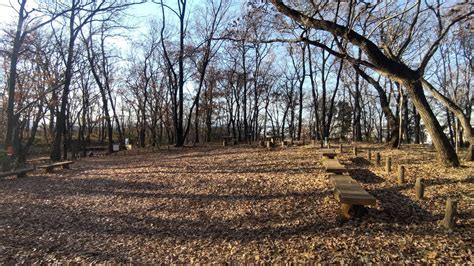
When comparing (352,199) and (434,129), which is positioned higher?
(434,129)

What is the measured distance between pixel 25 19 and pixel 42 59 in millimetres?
8216

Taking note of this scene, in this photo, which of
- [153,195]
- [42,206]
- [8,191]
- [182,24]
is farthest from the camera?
[182,24]

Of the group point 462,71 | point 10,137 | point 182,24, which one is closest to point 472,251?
point 10,137

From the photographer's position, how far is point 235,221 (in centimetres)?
468

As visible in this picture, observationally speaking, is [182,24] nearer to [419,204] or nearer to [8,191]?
[8,191]

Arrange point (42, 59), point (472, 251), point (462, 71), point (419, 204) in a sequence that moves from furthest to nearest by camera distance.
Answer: point (462, 71)
point (42, 59)
point (419, 204)
point (472, 251)

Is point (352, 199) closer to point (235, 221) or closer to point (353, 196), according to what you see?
point (353, 196)

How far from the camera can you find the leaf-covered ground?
144 inches

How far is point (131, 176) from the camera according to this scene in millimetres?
8445

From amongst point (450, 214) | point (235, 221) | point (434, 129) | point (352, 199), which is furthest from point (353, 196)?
point (434, 129)

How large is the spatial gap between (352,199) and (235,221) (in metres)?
1.73

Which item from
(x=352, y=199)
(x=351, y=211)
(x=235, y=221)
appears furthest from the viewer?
(x=235, y=221)

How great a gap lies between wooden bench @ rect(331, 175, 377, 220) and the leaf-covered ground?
0.44 ft

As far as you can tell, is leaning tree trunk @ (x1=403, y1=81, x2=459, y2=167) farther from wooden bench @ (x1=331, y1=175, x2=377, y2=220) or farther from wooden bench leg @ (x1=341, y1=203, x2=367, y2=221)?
wooden bench leg @ (x1=341, y1=203, x2=367, y2=221)
